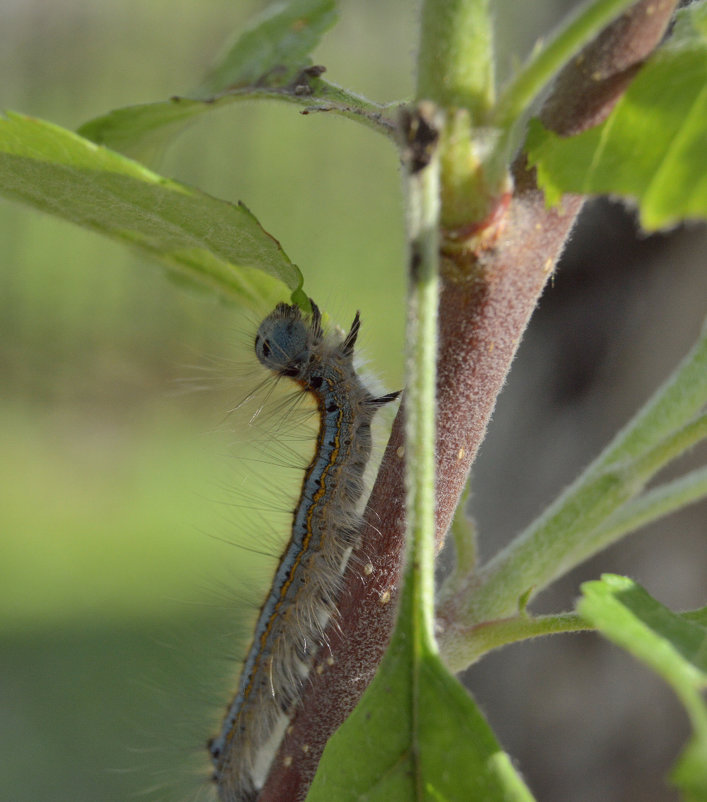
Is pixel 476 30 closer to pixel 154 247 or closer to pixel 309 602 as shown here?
pixel 154 247

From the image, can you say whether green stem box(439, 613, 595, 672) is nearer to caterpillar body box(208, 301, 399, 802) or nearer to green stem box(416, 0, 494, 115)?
caterpillar body box(208, 301, 399, 802)

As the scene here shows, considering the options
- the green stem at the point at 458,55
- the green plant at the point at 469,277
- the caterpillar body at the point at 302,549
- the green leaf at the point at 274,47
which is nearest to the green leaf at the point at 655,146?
the green plant at the point at 469,277

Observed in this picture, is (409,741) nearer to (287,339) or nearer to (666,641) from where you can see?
(666,641)

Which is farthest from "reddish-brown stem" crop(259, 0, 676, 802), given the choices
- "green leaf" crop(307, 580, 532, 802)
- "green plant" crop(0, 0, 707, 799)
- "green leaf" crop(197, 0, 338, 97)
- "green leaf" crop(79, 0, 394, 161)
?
"green leaf" crop(197, 0, 338, 97)

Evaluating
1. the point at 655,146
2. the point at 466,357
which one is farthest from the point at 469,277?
the point at 655,146

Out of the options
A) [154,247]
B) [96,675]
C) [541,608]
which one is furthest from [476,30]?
[96,675]

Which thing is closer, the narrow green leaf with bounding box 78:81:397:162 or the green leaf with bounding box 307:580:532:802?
the green leaf with bounding box 307:580:532:802

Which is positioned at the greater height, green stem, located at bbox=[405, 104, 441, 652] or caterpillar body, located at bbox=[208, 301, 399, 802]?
caterpillar body, located at bbox=[208, 301, 399, 802]
